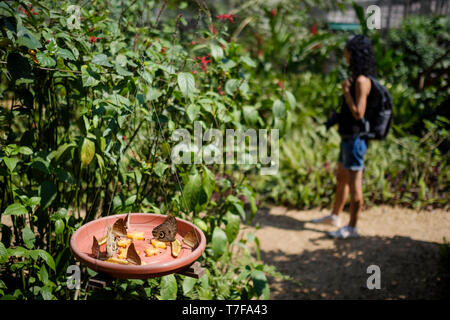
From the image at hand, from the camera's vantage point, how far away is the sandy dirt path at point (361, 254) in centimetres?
256

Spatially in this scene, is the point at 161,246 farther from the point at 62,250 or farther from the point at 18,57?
the point at 18,57

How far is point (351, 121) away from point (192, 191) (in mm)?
2053

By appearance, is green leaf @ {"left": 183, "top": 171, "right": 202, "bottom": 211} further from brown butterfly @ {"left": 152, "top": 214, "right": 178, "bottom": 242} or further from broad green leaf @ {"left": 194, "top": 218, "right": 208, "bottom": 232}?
brown butterfly @ {"left": 152, "top": 214, "right": 178, "bottom": 242}

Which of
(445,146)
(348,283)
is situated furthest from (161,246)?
(445,146)

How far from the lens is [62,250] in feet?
5.44

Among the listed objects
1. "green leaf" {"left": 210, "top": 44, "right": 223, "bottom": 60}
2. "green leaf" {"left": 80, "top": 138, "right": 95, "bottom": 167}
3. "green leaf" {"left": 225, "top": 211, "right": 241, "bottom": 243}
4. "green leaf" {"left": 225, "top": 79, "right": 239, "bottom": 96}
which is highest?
"green leaf" {"left": 210, "top": 44, "right": 223, "bottom": 60}

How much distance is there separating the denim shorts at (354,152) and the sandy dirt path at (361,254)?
2.21ft

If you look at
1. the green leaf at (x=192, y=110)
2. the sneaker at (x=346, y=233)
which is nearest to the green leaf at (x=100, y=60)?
the green leaf at (x=192, y=110)

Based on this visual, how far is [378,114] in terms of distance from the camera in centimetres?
310

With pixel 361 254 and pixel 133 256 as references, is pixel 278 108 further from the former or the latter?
pixel 361 254

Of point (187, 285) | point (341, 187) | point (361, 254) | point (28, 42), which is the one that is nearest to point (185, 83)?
point (28, 42)

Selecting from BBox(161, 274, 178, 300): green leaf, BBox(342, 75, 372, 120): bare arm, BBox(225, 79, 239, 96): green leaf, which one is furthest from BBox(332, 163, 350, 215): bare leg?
BBox(161, 274, 178, 300): green leaf

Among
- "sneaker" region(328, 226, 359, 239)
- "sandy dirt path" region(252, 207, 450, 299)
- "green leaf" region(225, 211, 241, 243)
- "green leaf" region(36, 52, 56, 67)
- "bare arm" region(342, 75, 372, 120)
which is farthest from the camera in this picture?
"sneaker" region(328, 226, 359, 239)

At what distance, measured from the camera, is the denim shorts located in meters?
3.15
